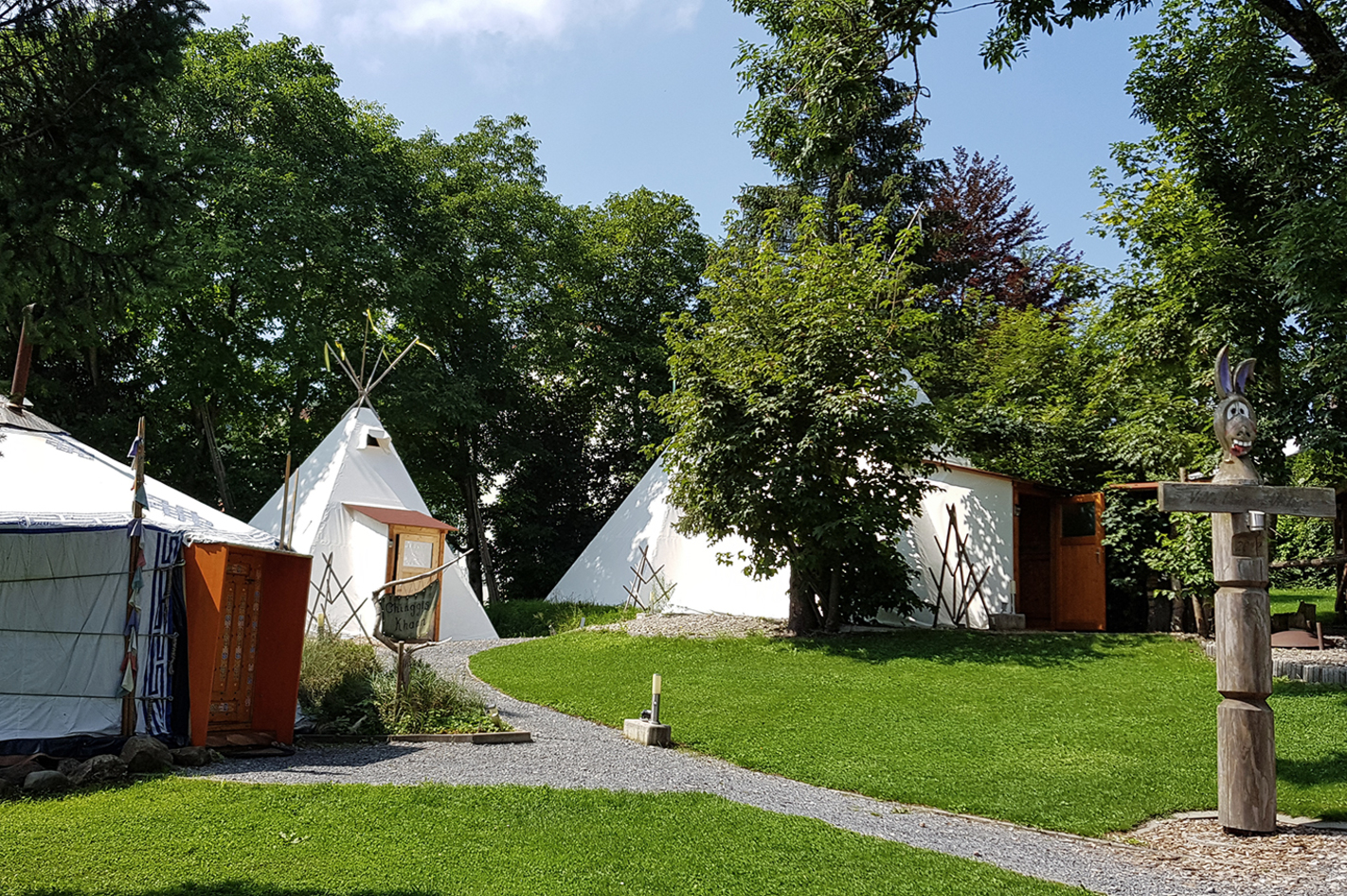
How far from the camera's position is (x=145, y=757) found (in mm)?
6785

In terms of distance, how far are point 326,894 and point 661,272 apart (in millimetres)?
22890

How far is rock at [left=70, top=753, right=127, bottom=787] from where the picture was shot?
6.32 m

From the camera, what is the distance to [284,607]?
8.56 meters

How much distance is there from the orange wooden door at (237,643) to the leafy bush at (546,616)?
892 centimetres

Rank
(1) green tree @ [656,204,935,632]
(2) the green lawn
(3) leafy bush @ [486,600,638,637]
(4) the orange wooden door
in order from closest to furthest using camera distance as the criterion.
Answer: (4) the orange wooden door < (1) green tree @ [656,204,935,632] < (2) the green lawn < (3) leafy bush @ [486,600,638,637]

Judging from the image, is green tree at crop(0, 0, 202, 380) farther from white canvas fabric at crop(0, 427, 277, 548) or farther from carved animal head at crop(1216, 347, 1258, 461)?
carved animal head at crop(1216, 347, 1258, 461)

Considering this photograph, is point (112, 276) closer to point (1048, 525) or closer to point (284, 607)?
point (284, 607)

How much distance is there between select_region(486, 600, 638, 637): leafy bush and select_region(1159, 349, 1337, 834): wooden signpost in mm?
11877

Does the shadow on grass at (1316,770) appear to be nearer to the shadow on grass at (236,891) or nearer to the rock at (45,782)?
the shadow on grass at (236,891)

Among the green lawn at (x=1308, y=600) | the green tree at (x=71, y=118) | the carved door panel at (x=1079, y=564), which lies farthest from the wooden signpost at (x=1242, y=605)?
the green lawn at (x=1308, y=600)

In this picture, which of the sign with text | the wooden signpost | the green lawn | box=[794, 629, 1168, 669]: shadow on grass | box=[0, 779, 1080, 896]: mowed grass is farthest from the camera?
the green lawn

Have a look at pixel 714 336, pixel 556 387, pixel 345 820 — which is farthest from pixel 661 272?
pixel 345 820

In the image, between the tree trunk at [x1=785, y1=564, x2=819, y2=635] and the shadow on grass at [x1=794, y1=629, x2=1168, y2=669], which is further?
the tree trunk at [x1=785, y1=564, x2=819, y2=635]

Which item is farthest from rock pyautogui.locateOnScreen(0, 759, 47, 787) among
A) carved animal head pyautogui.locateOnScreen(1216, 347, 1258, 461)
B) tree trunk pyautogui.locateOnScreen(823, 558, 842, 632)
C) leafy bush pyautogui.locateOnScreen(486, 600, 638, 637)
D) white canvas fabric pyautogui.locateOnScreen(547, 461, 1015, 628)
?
leafy bush pyautogui.locateOnScreen(486, 600, 638, 637)
